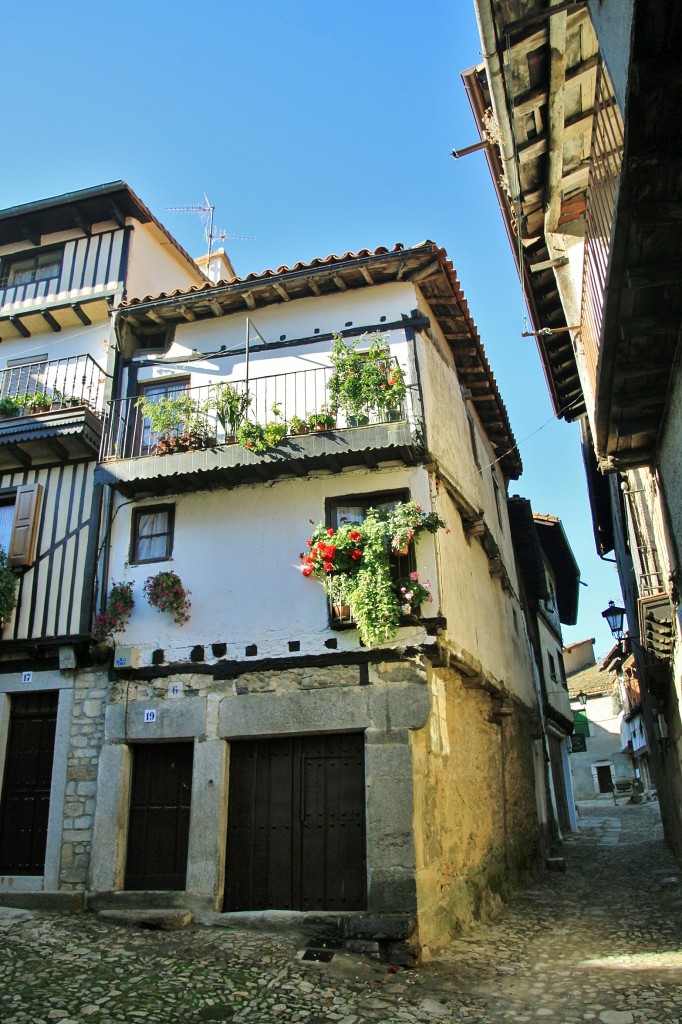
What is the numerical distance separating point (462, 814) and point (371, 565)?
3.64 metres

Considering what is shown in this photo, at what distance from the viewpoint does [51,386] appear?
1248 cm

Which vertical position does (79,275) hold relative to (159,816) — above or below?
above

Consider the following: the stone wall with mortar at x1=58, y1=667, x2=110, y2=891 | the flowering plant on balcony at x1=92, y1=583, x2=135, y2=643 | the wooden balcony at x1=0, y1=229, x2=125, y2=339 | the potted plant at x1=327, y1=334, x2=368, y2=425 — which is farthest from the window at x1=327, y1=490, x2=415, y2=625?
the wooden balcony at x1=0, y1=229, x2=125, y2=339

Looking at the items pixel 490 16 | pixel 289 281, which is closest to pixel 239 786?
pixel 289 281

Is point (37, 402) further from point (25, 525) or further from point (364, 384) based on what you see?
point (364, 384)

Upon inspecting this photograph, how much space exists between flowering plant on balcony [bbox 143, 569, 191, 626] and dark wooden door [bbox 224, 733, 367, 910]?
6.35ft

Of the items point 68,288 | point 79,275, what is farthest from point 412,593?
point 79,275

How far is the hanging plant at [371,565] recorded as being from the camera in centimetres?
861

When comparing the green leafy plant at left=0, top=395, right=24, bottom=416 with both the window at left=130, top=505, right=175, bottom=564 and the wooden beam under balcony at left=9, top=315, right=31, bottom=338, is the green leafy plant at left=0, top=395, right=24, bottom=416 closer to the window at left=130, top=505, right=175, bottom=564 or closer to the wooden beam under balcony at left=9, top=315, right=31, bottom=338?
the wooden beam under balcony at left=9, top=315, right=31, bottom=338

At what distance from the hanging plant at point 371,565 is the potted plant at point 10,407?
5948mm

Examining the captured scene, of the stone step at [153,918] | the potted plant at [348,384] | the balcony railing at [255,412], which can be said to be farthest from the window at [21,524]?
the stone step at [153,918]

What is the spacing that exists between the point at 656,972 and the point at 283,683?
16.0 feet

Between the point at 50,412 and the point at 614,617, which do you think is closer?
the point at 50,412

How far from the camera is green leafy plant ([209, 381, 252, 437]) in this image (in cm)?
1048
